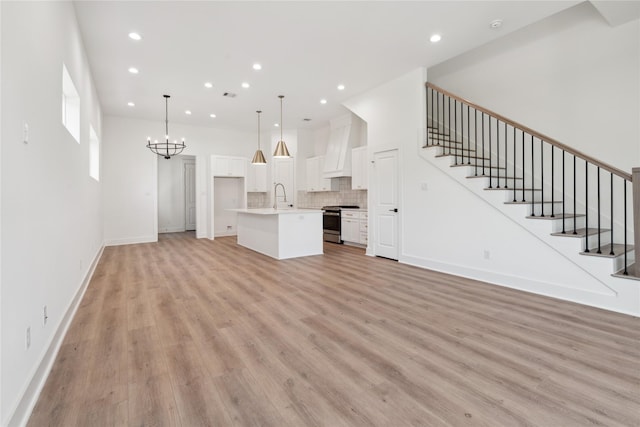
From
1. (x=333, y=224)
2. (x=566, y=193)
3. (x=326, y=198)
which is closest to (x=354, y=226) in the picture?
(x=333, y=224)

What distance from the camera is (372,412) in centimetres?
159

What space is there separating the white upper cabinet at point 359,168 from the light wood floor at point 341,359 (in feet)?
11.7

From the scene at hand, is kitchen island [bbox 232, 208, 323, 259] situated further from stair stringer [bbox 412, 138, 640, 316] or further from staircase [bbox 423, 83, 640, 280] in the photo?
staircase [bbox 423, 83, 640, 280]

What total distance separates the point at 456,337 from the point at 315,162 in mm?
6757

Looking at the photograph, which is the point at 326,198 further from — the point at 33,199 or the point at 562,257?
the point at 33,199

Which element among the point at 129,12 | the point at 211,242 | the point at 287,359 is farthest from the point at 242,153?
the point at 287,359

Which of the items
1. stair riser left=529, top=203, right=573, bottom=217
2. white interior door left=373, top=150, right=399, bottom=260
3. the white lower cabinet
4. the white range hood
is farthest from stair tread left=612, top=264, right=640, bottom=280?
the white range hood

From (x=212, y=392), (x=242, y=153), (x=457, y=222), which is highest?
(x=242, y=153)

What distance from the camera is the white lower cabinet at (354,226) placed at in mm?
6824

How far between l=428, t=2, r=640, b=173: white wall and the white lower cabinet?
3.24 meters

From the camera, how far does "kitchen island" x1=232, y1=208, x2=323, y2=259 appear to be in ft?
18.4

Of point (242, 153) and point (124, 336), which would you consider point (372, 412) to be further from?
point (242, 153)

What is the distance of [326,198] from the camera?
344 inches

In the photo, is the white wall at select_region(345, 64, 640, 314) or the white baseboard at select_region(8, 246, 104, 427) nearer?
the white baseboard at select_region(8, 246, 104, 427)
